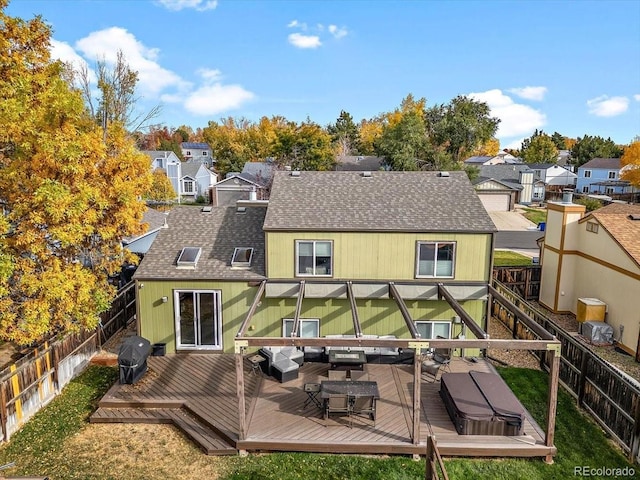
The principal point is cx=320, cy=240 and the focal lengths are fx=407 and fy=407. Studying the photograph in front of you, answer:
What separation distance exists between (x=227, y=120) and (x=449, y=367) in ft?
330

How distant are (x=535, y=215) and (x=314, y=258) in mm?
43195

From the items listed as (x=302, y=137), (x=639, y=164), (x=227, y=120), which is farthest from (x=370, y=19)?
(x=227, y=120)

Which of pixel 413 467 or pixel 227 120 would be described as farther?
pixel 227 120

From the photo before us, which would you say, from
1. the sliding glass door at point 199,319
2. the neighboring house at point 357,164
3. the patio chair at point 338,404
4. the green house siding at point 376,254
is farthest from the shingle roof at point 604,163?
the patio chair at point 338,404

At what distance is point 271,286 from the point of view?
13.7 meters

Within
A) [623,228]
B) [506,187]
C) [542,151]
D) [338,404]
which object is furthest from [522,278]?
[542,151]

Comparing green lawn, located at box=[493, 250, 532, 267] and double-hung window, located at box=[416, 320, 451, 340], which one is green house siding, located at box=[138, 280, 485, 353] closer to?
double-hung window, located at box=[416, 320, 451, 340]

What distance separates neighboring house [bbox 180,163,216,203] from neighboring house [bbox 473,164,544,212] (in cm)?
3612

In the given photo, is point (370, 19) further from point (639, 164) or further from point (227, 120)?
point (227, 120)

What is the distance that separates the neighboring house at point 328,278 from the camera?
13.7m

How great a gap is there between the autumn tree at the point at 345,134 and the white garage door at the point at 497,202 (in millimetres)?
28423

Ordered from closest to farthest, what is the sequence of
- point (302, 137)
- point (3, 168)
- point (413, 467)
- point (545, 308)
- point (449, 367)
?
point (413, 467) < point (3, 168) < point (449, 367) < point (545, 308) < point (302, 137)

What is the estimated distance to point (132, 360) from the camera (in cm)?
1176

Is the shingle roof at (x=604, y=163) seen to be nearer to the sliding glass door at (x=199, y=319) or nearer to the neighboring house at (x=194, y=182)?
the neighboring house at (x=194, y=182)
